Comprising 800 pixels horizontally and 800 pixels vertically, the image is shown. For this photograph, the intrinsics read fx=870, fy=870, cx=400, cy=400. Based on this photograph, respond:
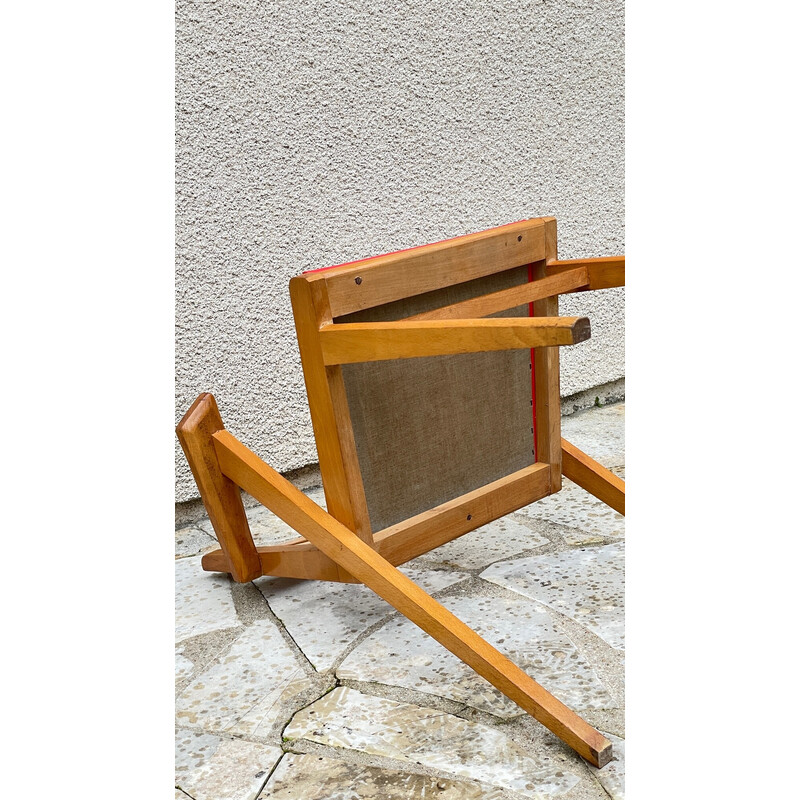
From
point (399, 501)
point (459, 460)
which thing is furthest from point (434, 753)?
point (459, 460)

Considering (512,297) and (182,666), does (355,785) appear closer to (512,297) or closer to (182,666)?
(182,666)

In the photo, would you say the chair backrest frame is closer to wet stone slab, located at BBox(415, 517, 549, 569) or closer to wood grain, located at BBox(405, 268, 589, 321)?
wood grain, located at BBox(405, 268, 589, 321)

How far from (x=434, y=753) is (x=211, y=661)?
55cm

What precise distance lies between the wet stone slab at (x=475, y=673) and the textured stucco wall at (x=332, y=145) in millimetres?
1043

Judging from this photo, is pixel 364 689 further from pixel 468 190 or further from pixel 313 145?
pixel 468 190

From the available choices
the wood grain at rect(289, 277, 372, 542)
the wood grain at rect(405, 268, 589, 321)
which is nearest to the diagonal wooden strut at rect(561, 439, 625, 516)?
the wood grain at rect(405, 268, 589, 321)

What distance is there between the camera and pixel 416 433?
1730 millimetres

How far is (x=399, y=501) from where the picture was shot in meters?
1.75

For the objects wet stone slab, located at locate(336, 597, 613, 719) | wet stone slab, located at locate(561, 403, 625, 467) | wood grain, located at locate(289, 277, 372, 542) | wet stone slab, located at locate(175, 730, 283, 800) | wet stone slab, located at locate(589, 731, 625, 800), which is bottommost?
wet stone slab, located at locate(175, 730, 283, 800)

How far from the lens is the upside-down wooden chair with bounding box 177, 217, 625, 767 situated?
1.48 metres

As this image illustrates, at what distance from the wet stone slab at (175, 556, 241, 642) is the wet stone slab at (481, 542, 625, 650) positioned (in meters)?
0.60

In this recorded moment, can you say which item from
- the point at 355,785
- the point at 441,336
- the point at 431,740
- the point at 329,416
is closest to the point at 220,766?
the point at 355,785

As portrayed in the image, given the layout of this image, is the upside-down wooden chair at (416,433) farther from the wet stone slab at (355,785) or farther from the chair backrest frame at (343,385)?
the wet stone slab at (355,785)

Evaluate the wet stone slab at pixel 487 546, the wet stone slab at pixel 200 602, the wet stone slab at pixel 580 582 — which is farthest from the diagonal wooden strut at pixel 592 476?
the wet stone slab at pixel 200 602
